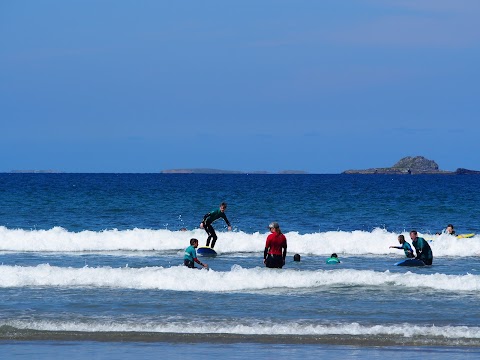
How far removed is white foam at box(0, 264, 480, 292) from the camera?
20.5 meters

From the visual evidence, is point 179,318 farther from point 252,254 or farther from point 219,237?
point 219,237

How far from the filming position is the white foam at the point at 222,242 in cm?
3200

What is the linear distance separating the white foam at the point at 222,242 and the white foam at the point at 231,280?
383 inches

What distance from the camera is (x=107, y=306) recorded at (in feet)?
58.4

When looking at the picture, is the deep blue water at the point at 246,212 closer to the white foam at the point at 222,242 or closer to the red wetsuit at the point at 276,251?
the white foam at the point at 222,242

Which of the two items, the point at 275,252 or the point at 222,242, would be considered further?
the point at 222,242

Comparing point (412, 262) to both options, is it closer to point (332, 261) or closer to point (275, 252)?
point (332, 261)

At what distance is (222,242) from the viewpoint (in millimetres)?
32938

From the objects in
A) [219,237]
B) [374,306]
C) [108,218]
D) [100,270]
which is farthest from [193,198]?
[374,306]

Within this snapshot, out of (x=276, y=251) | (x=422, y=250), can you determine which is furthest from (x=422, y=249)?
(x=276, y=251)

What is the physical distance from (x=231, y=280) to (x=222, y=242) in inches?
473

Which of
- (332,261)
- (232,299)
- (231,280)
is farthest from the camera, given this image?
(332,261)

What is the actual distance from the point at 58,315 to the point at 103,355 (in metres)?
3.61

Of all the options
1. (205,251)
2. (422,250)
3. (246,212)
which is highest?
(246,212)
